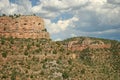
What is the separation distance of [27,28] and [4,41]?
1630 cm

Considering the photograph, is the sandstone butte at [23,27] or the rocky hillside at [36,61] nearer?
the rocky hillside at [36,61]

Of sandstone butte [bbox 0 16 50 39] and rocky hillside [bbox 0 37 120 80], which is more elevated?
sandstone butte [bbox 0 16 50 39]

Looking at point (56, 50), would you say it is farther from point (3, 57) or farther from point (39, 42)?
point (3, 57)

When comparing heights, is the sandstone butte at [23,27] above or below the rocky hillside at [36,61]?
above

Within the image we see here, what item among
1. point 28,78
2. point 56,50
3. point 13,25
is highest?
point 13,25

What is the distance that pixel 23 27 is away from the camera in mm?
164000

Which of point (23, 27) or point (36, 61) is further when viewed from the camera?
point (23, 27)

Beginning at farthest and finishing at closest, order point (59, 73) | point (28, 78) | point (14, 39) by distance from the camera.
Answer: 1. point (14, 39)
2. point (59, 73)
3. point (28, 78)

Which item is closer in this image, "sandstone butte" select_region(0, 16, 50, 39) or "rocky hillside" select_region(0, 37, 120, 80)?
"rocky hillside" select_region(0, 37, 120, 80)

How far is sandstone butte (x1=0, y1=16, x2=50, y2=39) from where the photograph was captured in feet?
526

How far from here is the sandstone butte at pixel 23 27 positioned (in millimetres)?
160375

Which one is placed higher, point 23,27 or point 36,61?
point 23,27

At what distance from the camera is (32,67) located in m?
143

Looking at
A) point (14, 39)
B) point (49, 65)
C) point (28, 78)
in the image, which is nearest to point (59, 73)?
point (49, 65)
